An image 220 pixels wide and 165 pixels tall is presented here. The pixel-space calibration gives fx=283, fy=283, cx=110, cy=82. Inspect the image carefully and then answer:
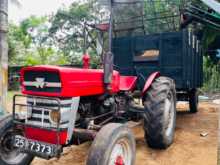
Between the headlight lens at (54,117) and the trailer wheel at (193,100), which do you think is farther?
the trailer wheel at (193,100)

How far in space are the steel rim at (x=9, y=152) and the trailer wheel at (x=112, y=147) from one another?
1342 millimetres

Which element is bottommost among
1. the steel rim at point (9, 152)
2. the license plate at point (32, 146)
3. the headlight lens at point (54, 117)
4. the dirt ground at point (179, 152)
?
the dirt ground at point (179, 152)

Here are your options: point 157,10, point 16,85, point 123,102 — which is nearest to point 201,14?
point 157,10

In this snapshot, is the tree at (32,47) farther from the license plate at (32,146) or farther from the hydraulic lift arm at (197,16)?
the license plate at (32,146)

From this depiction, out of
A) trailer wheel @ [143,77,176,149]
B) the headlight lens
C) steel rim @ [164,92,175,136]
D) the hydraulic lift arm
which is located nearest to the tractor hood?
the headlight lens

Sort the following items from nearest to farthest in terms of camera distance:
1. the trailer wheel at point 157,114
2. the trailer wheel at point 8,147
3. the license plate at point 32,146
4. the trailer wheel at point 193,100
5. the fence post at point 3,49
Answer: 1. the license plate at point 32,146
2. the trailer wheel at point 8,147
3. the trailer wheel at point 157,114
4. the fence post at point 3,49
5. the trailer wheel at point 193,100

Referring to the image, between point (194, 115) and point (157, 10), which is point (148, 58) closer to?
point (157, 10)

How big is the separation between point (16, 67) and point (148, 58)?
15.1 metres

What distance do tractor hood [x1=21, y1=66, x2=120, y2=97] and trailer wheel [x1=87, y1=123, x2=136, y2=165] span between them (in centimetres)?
59

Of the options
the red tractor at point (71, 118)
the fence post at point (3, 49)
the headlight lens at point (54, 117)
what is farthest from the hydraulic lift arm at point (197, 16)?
the headlight lens at point (54, 117)

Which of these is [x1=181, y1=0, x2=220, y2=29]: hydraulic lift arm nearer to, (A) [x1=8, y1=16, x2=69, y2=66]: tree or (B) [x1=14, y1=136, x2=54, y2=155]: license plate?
(B) [x1=14, y1=136, x2=54, y2=155]: license plate

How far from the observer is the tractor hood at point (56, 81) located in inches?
126

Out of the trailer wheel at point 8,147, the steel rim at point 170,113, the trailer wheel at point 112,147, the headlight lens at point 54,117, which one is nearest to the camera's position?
the trailer wheel at point 112,147

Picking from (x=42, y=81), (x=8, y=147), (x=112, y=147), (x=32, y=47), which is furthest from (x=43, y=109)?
(x=32, y=47)
